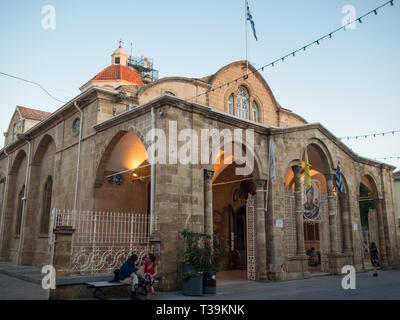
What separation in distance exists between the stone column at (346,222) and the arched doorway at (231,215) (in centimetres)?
377

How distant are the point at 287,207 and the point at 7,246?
49.6 feet

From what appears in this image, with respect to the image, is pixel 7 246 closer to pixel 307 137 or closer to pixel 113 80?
pixel 113 80

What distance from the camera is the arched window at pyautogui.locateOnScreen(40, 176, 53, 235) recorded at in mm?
16859

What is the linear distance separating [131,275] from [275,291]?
150 inches

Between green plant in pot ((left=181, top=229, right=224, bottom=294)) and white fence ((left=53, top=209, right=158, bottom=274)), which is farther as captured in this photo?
green plant in pot ((left=181, top=229, right=224, bottom=294))

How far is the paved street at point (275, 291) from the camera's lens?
8.32 meters

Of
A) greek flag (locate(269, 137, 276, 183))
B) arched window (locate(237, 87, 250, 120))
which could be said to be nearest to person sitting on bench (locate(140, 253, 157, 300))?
greek flag (locate(269, 137, 276, 183))

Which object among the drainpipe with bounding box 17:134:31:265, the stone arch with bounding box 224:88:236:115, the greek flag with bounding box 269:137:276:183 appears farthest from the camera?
the stone arch with bounding box 224:88:236:115

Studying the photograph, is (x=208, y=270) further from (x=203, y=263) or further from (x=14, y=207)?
(x=14, y=207)

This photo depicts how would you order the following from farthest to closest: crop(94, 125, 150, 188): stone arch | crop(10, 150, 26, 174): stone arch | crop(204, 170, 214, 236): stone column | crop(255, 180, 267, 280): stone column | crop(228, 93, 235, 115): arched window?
1. crop(10, 150, 26, 174): stone arch
2. crop(228, 93, 235, 115): arched window
3. crop(94, 125, 150, 188): stone arch
4. crop(255, 180, 267, 280): stone column
5. crop(204, 170, 214, 236): stone column

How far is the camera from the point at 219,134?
11305 millimetres

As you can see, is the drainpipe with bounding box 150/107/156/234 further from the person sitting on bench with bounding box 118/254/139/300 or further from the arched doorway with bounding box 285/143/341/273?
the arched doorway with bounding box 285/143/341/273

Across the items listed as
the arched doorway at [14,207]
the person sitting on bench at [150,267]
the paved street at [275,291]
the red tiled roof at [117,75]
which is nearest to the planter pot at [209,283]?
the paved street at [275,291]

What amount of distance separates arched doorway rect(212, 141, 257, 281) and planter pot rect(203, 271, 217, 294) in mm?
7142
